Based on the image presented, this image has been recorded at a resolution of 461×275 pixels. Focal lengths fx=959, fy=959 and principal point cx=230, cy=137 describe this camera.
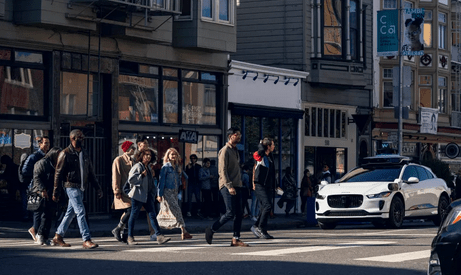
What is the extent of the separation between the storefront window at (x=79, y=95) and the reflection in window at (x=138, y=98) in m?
0.94

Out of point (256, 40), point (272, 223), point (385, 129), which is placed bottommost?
point (272, 223)

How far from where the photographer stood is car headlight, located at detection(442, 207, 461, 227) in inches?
299

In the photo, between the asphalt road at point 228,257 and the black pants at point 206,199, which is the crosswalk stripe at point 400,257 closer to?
the asphalt road at point 228,257

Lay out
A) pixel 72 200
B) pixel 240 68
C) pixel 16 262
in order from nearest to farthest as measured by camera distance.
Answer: pixel 16 262 < pixel 72 200 < pixel 240 68

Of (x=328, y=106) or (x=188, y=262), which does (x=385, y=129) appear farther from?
(x=188, y=262)

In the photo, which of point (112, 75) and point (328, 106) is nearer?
point (112, 75)

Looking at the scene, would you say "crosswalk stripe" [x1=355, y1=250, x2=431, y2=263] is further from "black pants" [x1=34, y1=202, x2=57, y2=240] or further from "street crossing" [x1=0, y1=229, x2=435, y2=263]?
"black pants" [x1=34, y1=202, x2=57, y2=240]

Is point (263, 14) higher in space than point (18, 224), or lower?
higher

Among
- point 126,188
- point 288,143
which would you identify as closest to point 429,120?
point 288,143

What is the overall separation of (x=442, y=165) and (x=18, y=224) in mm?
21410

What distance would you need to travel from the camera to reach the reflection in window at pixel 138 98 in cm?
2538

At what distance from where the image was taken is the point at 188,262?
1206 cm

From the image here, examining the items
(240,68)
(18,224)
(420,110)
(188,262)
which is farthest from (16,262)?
(420,110)

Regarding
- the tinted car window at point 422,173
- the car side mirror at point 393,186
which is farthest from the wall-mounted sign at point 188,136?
the car side mirror at point 393,186
